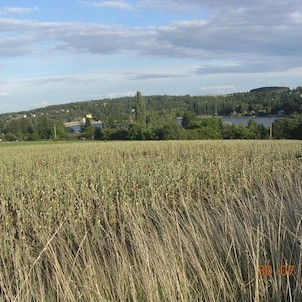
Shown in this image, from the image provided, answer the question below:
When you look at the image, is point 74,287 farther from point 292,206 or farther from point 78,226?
point 78,226

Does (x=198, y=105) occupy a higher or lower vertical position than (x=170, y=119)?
→ higher

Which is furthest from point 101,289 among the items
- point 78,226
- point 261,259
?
point 78,226

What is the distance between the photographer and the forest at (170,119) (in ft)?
226

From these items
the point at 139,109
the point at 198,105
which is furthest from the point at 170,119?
the point at 198,105

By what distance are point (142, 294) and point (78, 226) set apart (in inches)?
137

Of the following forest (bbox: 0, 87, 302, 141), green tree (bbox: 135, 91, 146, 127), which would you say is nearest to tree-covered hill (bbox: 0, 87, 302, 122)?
forest (bbox: 0, 87, 302, 141)
